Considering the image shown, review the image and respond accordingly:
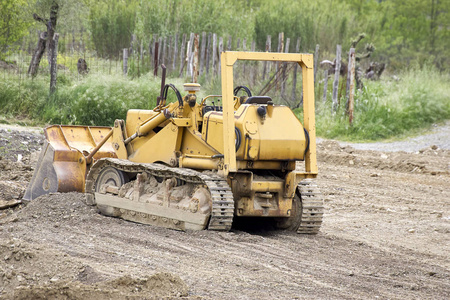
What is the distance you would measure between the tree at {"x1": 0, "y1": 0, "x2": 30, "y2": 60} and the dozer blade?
13077 millimetres

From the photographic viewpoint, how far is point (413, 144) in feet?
61.8

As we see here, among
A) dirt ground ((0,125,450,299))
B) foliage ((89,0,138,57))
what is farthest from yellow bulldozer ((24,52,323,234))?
foliage ((89,0,138,57))

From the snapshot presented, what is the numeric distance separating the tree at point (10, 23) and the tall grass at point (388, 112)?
1022cm

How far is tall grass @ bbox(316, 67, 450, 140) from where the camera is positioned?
19.8 meters

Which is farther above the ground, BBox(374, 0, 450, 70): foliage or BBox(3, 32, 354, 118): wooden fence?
BBox(374, 0, 450, 70): foliage

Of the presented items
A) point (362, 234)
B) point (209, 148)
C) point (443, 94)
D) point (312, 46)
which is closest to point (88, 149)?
point (209, 148)

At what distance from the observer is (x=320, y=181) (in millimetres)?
13328

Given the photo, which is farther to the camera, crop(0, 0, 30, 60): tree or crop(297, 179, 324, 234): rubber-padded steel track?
crop(0, 0, 30, 60): tree

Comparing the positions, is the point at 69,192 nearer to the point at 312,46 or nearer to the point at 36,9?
the point at 36,9

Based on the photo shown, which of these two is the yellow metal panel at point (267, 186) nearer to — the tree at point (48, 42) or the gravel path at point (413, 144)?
the gravel path at point (413, 144)

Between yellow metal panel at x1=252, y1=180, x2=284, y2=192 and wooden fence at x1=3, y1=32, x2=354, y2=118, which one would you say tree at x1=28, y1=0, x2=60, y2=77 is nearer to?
wooden fence at x1=3, y1=32, x2=354, y2=118

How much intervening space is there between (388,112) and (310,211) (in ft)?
41.5

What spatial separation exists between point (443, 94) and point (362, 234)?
14.4m

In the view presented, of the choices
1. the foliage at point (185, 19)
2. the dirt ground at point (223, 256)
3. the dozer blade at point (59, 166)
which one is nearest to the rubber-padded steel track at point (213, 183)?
the dirt ground at point (223, 256)
